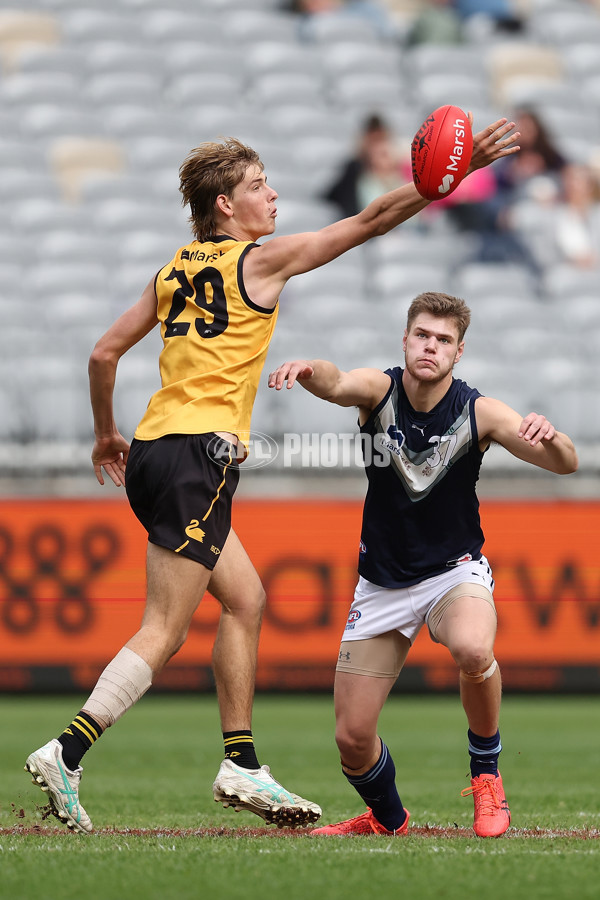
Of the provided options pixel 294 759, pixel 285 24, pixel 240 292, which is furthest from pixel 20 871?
pixel 285 24

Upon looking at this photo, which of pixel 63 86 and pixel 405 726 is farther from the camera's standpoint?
pixel 63 86

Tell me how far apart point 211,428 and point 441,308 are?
101 cm

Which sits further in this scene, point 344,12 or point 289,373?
point 344,12

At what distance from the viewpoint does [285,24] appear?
1812 centimetres

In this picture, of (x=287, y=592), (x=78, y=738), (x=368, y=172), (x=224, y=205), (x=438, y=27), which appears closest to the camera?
(x=78, y=738)

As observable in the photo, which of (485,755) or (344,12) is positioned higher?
(344,12)

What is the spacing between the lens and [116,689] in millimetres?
4508

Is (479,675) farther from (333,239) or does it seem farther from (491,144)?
(491,144)

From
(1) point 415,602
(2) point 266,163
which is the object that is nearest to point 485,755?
(1) point 415,602

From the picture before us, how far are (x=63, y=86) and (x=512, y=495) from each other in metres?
8.91

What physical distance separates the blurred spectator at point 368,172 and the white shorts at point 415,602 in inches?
383

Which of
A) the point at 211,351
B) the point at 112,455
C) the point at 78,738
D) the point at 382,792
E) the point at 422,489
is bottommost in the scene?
the point at 382,792

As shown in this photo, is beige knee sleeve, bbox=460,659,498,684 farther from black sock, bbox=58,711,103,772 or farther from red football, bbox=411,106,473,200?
red football, bbox=411,106,473,200

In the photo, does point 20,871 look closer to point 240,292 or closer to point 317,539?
point 240,292
